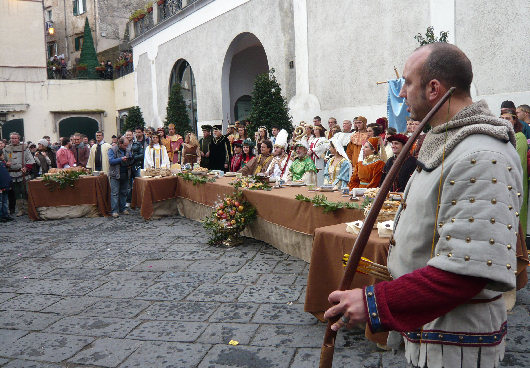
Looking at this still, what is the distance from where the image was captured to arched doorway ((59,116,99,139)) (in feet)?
82.0

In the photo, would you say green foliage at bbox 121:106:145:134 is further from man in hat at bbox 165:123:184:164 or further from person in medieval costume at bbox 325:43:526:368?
person in medieval costume at bbox 325:43:526:368

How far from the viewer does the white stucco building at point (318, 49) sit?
819cm

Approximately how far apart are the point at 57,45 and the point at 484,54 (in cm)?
3206

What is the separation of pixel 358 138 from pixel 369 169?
2.56 m

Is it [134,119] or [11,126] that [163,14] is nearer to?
[134,119]

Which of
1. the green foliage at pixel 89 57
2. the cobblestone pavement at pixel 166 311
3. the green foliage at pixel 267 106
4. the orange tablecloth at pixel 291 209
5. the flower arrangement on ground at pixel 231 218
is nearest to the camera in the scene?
the cobblestone pavement at pixel 166 311

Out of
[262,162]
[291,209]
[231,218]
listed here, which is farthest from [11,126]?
[291,209]

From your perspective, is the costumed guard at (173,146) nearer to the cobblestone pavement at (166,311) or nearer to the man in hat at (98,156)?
the man in hat at (98,156)

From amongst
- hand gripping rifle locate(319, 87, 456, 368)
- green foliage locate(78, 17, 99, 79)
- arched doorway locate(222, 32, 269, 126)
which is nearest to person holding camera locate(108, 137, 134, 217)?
arched doorway locate(222, 32, 269, 126)

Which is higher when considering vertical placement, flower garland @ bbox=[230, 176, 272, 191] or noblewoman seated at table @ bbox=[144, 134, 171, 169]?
noblewoman seated at table @ bbox=[144, 134, 171, 169]

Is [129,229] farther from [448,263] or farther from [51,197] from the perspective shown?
[448,263]

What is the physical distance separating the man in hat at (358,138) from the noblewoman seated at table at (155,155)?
438cm

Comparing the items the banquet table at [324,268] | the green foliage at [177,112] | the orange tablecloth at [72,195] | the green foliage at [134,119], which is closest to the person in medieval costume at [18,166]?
the orange tablecloth at [72,195]

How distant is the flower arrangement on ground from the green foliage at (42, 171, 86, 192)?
14.9 ft
